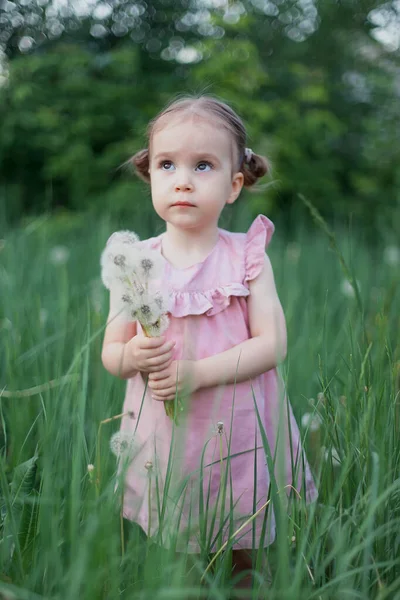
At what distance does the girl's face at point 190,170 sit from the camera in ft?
4.33

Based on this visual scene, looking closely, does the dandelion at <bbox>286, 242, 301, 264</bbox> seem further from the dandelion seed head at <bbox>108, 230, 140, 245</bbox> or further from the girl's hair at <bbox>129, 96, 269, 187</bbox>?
the dandelion seed head at <bbox>108, 230, 140, 245</bbox>

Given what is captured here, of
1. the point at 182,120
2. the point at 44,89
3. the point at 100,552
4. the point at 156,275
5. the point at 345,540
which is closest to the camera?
the point at 100,552

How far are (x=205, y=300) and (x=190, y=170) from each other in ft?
0.82

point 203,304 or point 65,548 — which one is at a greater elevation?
point 203,304

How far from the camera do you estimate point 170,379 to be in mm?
1258

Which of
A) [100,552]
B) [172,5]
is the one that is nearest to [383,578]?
[100,552]

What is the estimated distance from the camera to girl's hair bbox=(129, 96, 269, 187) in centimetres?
135

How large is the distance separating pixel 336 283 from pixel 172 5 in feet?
13.1

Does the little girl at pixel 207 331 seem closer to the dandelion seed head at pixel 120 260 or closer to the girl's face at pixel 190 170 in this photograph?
the girl's face at pixel 190 170

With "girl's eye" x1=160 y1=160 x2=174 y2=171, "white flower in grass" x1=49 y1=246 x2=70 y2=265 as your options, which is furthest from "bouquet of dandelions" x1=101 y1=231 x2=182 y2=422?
"white flower in grass" x1=49 y1=246 x2=70 y2=265

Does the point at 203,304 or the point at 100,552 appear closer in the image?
the point at 100,552

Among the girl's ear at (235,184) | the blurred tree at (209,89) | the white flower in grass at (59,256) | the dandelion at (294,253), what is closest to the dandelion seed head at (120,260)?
the girl's ear at (235,184)

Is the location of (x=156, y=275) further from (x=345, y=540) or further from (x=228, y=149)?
(x=345, y=540)

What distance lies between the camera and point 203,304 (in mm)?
1342
